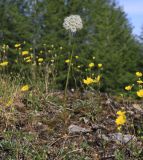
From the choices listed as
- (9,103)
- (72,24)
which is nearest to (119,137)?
(9,103)

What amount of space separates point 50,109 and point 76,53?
25967mm

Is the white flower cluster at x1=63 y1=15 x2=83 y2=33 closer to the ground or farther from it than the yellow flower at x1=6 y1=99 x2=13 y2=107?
farther from it

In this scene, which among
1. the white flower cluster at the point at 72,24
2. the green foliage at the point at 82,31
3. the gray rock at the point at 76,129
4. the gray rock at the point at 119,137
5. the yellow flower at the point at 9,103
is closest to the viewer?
the gray rock at the point at 119,137

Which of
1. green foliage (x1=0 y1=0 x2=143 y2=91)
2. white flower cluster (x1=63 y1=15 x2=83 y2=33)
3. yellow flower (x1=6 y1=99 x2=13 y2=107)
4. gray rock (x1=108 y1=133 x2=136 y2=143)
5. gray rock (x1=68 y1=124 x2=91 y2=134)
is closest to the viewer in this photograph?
gray rock (x1=108 y1=133 x2=136 y2=143)

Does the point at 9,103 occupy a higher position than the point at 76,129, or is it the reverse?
the point at 9,103

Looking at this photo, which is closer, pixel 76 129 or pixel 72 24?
pixel 76 129

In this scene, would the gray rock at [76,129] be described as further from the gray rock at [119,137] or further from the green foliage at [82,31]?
the green foliage at [82,31]

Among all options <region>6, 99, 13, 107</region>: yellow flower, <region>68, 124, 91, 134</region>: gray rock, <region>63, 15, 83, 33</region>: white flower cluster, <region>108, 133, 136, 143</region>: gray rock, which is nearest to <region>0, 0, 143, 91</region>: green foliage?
<region>63, 15, 83, 33</region>: white flower cluster

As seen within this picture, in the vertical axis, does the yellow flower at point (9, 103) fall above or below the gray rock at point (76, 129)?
above

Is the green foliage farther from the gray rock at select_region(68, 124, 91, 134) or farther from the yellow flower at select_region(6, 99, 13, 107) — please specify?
the gray rock at select_region(68, 124, 91, 134)

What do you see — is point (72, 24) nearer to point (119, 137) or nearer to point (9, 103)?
point (9, 103)

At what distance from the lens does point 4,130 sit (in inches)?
155

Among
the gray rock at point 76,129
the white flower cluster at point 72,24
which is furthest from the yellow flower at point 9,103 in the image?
the white flower cluster at point 72,24

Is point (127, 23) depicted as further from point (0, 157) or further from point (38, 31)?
point (0, 157)
